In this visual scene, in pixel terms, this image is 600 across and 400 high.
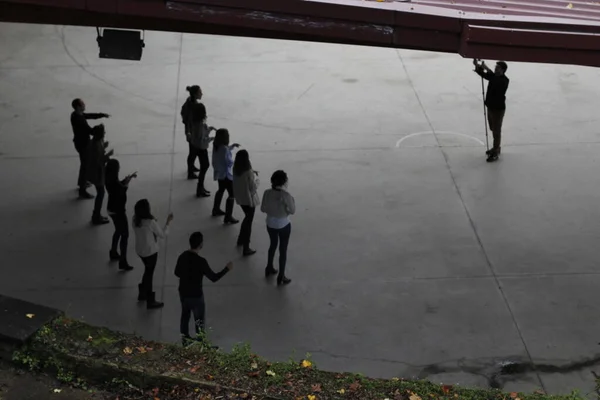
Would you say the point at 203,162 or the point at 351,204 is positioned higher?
the point at 203,162

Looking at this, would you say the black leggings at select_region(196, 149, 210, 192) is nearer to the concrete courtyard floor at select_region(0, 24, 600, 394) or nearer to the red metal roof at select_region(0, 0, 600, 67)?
the concrete courtyard floor at select_region(0, 24, 600, 394)

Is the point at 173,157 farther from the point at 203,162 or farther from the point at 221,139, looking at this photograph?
the point at 221,139

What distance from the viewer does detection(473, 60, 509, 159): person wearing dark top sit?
13523 mm

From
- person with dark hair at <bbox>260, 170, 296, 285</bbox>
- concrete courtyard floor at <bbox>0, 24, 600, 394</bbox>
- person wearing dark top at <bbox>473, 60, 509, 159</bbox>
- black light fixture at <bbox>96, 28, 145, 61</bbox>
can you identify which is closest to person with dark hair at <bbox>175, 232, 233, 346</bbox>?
concrete courtyard floor at <bbox>0, 24, 600, 394</bbox>

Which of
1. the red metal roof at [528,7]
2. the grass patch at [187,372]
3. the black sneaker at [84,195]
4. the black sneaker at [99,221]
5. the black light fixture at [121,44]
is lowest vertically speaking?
the black sneaker at [99,221]

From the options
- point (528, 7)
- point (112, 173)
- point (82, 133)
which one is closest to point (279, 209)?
point (112, 173)

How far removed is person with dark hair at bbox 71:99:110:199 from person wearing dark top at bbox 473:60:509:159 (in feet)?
19.1

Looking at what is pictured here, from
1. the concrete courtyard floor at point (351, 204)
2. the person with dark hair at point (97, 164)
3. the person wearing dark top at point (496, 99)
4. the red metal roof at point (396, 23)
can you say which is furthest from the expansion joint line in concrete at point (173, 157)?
the person wearing dark top at point (496, 99)

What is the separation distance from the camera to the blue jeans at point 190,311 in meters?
8.75

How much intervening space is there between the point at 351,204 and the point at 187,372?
5941 mm

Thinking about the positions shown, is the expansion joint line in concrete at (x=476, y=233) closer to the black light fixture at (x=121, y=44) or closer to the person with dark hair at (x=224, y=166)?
the person with dark hair at (x=224, y=166)

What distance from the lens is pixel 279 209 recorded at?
33.1 ft

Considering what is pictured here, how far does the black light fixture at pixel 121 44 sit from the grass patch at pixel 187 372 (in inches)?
166

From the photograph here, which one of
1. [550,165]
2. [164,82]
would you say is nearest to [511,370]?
[550,165]
